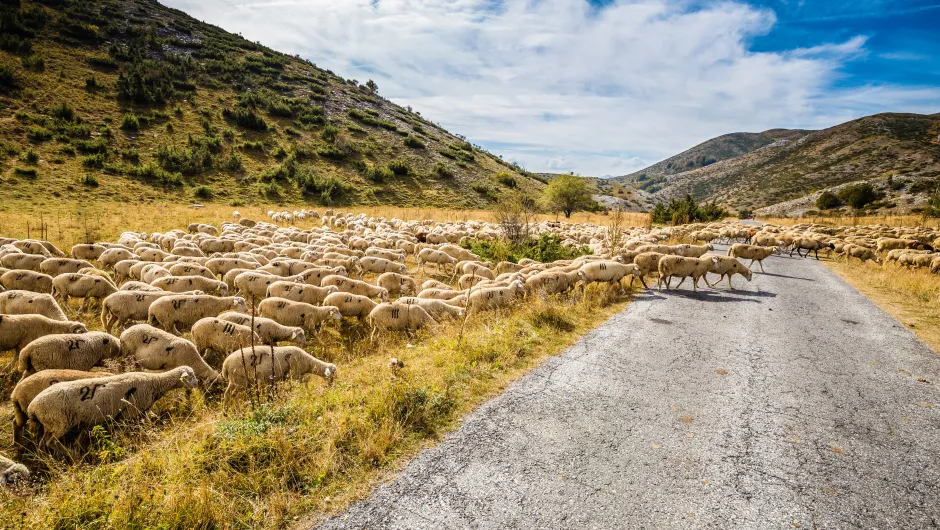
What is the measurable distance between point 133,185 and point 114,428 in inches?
1776

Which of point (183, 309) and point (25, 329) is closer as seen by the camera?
point (25, 329)

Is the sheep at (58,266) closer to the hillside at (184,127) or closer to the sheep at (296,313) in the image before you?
the sheep at (296,313)

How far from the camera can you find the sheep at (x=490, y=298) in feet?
37.3

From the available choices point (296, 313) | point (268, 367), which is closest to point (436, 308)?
point (296, 313)

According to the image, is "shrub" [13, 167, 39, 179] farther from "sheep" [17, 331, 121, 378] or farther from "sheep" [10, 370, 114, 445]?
"sheep" [10, 370, 114, 445]

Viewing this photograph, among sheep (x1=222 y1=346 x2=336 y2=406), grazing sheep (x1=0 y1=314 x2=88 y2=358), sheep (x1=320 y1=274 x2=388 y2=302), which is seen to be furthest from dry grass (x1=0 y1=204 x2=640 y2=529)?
sheep (x1=320 y1=274 x2=388 y2=302)

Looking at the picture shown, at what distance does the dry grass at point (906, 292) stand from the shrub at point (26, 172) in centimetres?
5665

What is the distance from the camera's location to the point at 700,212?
4609 cm

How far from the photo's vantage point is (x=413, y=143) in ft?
234

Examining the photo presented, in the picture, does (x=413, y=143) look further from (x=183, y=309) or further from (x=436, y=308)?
(x=183, y=309)

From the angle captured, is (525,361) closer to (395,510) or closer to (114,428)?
(395,510)

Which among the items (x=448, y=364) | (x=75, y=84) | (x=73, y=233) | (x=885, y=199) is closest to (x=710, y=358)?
(x=448, y=364)

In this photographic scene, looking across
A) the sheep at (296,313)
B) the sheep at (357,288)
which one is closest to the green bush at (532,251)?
the sheep at (357,288)

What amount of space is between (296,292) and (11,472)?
7.19 metres
